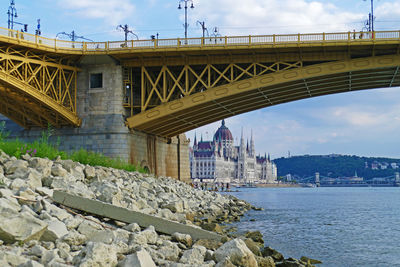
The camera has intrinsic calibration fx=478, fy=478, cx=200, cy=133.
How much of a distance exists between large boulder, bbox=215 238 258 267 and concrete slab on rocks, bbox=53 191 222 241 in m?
2.02

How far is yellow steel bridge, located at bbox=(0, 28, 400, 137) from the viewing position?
32.1 metres

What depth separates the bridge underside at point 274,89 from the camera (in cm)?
3347

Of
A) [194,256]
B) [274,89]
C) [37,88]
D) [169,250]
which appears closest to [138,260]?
[194,256]

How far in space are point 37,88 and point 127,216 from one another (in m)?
24.0

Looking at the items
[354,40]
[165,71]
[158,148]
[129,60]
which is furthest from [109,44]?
[354,40]

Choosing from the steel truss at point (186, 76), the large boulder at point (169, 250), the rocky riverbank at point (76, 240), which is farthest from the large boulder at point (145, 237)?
the steel truss at point (186, 76)

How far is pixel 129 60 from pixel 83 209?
2541cm

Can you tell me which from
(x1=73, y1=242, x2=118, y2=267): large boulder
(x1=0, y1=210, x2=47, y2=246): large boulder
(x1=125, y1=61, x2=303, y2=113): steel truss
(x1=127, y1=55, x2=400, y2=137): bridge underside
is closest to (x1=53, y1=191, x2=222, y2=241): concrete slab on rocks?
(x1=0, y1=210, x2=47, y2=246): large boulder

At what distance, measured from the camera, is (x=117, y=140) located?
3456cm

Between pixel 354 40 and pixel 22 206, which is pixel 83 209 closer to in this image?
pixel 22 206

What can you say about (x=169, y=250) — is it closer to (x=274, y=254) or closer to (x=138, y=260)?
(x=138, y=260)

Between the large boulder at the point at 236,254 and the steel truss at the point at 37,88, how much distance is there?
24.2 metres

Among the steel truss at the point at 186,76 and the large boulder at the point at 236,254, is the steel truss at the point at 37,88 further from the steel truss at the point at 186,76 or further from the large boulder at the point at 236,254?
the large boulder at the point at 236,254

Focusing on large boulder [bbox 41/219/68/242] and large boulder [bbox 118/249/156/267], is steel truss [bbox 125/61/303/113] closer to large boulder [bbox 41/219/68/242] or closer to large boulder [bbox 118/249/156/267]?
large boulder [bbox 41/219/68/242]
